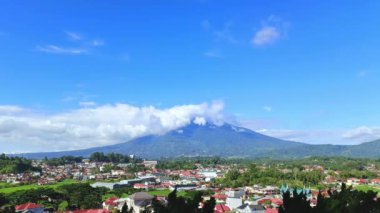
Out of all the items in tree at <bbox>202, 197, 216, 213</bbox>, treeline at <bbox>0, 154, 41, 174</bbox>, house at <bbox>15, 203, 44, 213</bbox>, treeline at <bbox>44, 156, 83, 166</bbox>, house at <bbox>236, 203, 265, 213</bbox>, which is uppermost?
treeline at <bbox>44, 156, 83, 166</bbox>

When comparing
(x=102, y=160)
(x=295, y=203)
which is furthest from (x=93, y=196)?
(x=102, y=160)

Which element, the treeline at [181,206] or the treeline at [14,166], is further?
the treeline at [14,166]

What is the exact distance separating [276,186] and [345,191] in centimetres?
4669

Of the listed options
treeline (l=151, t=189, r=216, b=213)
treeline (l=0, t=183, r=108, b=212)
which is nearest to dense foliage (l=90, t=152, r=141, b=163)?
treeline (l=0, t=183, r=108, b=212)

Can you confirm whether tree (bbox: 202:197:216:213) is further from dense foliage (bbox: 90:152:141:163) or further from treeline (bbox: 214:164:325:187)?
dense foliage (bbox: 90:152:141:163)

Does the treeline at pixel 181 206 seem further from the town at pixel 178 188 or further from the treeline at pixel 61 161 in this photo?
the treeline at pixel 61 161

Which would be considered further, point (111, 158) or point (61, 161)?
point (111, 158)

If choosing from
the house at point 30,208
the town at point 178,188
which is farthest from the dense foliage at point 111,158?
the house at point 30,208

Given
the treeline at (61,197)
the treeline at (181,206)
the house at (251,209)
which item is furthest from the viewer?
the treeline at (61,197)

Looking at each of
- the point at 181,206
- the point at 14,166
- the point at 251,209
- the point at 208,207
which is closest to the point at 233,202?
the point at 251,209

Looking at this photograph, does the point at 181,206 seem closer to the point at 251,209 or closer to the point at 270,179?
the point at 251,209

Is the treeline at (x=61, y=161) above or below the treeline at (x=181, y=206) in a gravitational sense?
above

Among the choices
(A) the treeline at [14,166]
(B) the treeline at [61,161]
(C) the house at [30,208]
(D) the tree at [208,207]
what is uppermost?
(B) the treeline at [61,161]

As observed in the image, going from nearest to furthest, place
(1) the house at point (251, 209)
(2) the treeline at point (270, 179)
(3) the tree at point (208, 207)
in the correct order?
(3) the tree at point (208, 207) < (1) the house at point (251, 209) < (2) the treeline at point (270, 179)
